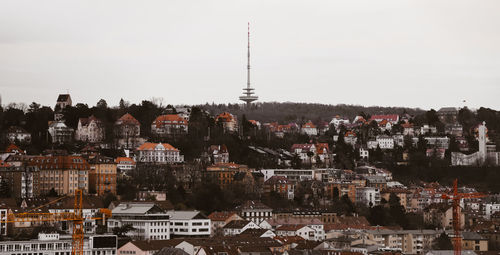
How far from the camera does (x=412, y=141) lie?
3322 inches

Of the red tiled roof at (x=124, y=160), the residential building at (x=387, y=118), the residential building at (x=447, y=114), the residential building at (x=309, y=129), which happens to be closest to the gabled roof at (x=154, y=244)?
the red tiled roof at (x=124, y=160)

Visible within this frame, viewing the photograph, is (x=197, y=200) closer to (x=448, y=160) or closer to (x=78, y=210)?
(x=78, y=210)

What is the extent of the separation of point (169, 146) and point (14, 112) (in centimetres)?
1005

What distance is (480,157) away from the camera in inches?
3174

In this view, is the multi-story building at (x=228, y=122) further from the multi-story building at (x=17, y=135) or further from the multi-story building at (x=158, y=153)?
the multi-story building at (x=17, y=135)

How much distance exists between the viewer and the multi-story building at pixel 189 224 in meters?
52.7

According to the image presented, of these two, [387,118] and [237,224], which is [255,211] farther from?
[387,118]

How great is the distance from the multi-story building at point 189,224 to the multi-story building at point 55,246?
6.79m

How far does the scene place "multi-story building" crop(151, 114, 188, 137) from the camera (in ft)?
236

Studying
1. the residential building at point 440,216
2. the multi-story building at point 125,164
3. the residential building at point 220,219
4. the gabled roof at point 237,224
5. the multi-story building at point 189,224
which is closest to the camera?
the multi-story building at point 189,224

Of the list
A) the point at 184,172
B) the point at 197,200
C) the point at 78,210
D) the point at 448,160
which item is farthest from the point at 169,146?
the point at 448,160

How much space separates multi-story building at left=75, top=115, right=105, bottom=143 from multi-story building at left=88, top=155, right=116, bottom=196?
9.56 m

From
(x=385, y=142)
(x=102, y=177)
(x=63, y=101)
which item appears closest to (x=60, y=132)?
(x=63, y=101)

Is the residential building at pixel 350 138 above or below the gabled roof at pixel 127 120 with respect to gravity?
below
